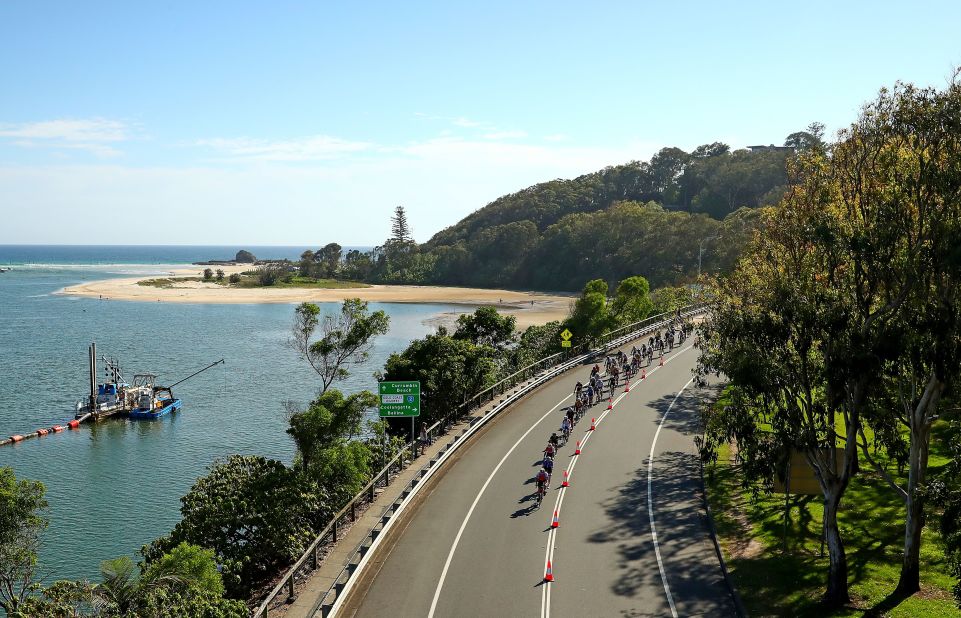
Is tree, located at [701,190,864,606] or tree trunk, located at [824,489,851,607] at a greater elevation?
tree, located at [701,190,864,606]

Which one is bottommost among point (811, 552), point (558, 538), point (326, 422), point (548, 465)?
point (811, 552)

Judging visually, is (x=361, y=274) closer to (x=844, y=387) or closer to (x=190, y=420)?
(x=190, y=420)

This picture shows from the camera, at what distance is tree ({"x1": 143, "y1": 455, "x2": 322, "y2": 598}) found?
72.0 feet

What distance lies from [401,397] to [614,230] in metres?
121

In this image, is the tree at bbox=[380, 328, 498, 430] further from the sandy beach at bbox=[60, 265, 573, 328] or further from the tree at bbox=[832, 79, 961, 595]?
the sandy beach at bbox=[60, 265, 573, 328]

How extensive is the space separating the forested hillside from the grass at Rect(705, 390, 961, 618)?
264 ft

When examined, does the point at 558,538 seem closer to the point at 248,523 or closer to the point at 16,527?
the point at 248,523

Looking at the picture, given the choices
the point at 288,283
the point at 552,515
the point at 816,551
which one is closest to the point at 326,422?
the point at 552,515

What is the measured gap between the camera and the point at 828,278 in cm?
1831

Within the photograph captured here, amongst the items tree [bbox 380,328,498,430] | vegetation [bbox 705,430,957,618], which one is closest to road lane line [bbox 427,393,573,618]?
tree [bbox 380,328,498,430]

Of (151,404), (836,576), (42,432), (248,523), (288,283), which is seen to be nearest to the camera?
(836,576)

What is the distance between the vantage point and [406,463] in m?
27.5

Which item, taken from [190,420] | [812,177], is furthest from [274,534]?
[190,420]

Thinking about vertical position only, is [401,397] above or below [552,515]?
above
